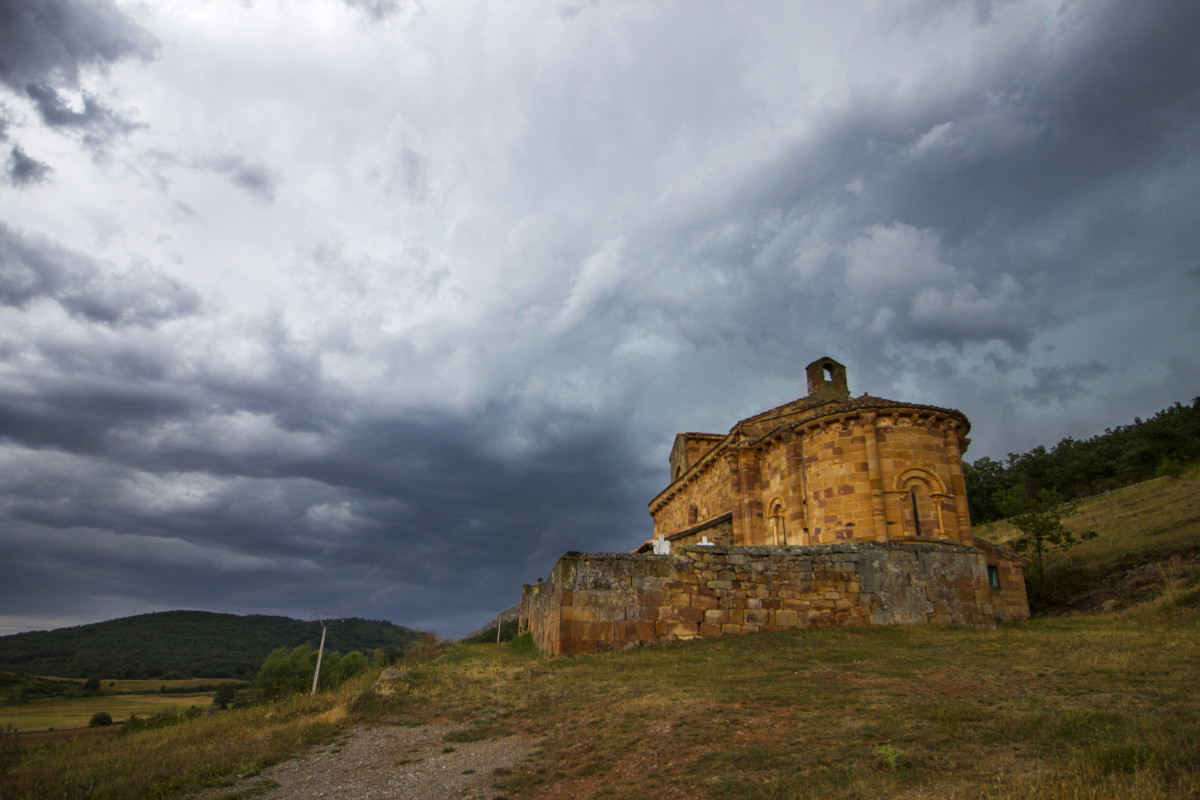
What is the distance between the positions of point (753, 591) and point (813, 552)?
1987 mm

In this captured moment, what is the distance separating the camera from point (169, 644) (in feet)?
221

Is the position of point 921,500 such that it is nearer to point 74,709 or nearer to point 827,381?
point 827,381

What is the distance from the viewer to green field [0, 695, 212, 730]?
22.7 meters

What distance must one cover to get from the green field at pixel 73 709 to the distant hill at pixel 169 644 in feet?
37.9

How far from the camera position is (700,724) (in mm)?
7566

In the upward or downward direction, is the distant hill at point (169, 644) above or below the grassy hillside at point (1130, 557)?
below

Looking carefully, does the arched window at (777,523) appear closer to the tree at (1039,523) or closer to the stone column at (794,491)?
the stone column at (794,491)

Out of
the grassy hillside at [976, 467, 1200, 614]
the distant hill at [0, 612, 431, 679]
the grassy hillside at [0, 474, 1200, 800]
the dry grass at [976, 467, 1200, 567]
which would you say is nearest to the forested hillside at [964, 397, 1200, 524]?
the dry grass at [976, 467, 1200, 567]

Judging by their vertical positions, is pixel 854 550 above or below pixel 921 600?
above

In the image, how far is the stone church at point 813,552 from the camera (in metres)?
14.3

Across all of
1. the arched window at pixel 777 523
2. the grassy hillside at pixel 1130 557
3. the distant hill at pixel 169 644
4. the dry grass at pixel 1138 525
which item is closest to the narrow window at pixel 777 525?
the arched window at pixel 777 523

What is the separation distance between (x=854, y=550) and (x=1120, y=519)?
84.5 feet

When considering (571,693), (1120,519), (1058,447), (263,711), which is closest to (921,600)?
(571,693)

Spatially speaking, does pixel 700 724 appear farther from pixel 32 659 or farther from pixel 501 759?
pixel 32 659
